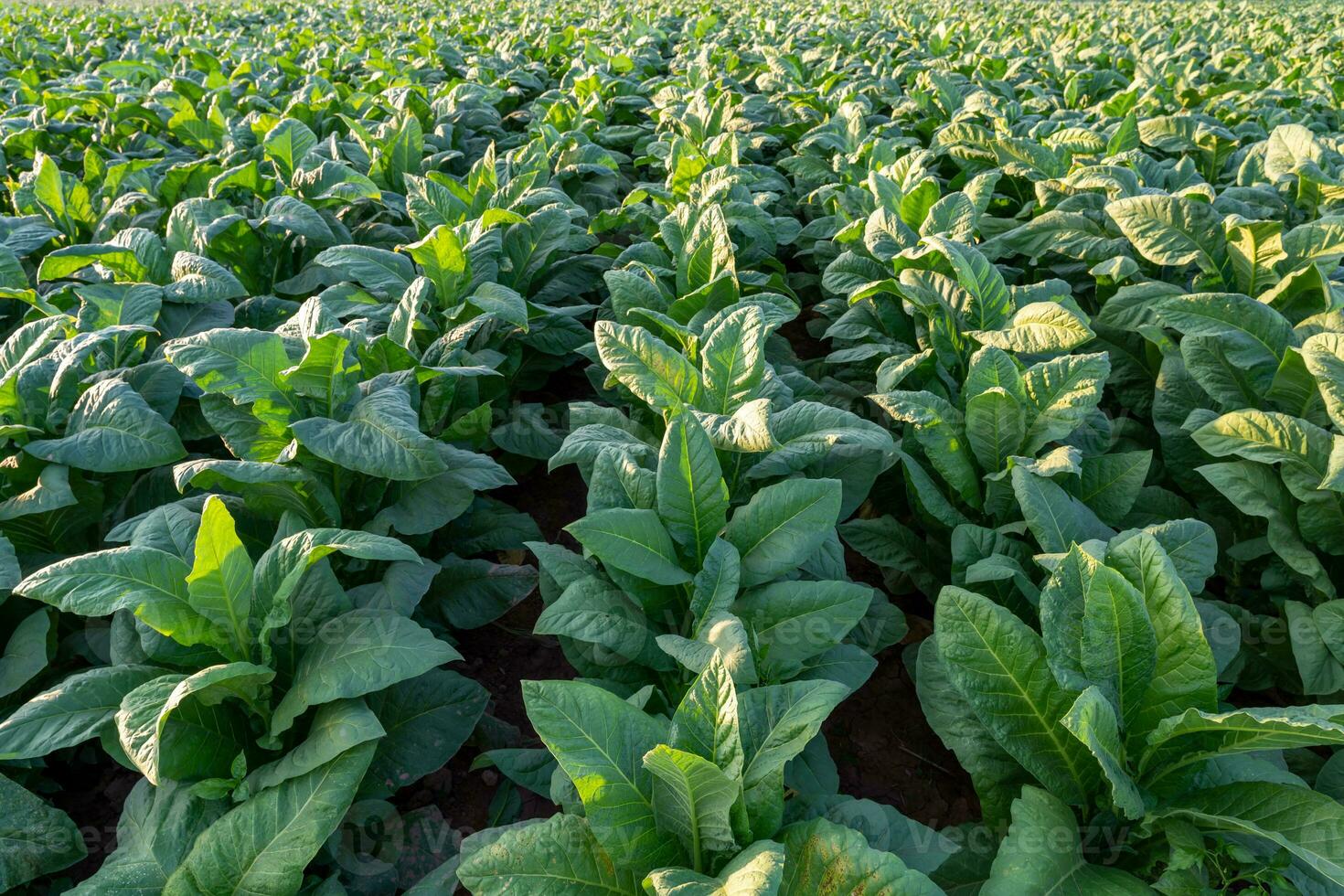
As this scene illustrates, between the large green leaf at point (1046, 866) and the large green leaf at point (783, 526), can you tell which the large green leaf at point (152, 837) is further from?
the large green leaf at point (1046, 866)

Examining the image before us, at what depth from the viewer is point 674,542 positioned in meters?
2.09

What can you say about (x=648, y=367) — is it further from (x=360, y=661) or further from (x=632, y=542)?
(x=360, y=661)

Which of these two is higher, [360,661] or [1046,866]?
[360,661]

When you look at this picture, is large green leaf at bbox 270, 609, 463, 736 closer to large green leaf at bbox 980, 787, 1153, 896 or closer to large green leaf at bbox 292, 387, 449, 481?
large green leaf at bbox 292, 387, 449, 481

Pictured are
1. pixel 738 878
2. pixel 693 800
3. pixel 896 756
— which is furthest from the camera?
pixel 896 756

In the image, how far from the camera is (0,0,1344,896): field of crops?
5.21 feet

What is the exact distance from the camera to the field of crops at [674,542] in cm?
159

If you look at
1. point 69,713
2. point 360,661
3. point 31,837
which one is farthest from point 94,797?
point 360,661

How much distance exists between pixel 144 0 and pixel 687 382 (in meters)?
26.9

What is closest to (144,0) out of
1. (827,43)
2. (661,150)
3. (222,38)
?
(222,38)

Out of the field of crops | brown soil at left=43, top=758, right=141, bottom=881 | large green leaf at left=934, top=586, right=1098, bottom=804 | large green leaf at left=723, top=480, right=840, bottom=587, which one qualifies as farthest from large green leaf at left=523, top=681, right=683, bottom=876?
brown soil at left=43, top=758, right=141, bottom=881

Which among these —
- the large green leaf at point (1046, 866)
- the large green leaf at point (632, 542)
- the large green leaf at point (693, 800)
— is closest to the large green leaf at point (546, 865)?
the large green leaf at point (693, 800)

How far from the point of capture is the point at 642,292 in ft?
10.2

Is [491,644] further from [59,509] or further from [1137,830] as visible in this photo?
[1137,830]
